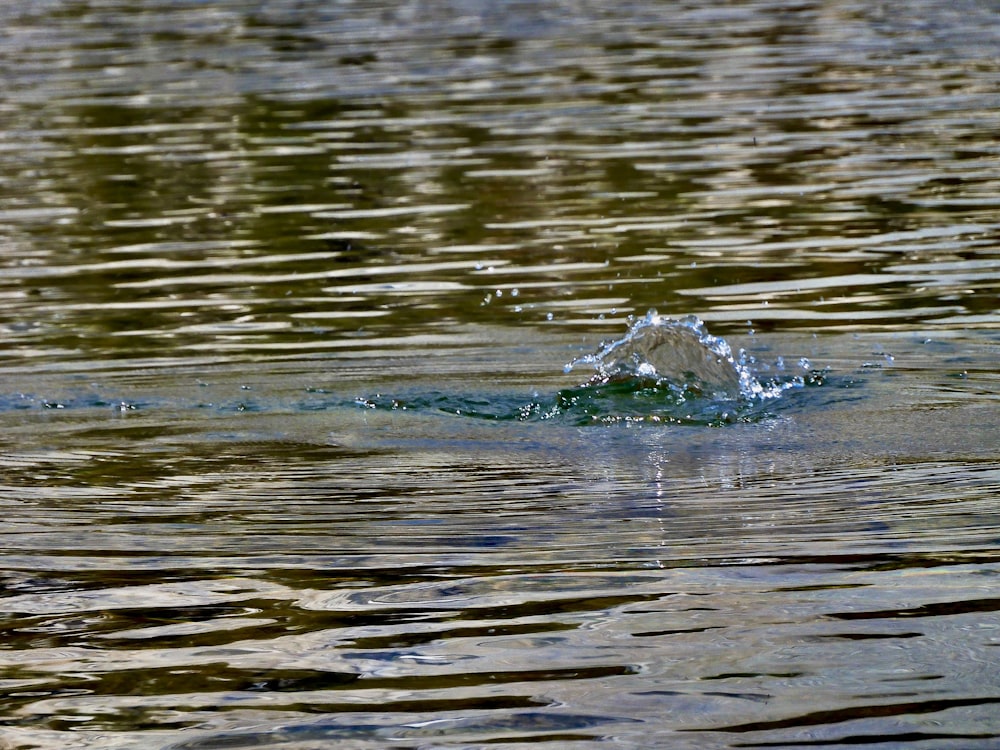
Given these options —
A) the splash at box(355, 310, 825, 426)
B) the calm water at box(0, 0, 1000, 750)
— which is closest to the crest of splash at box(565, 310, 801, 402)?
Result: the splash at box(355, 310, 825, 426)

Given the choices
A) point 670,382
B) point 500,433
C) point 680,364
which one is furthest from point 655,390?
point 500,433

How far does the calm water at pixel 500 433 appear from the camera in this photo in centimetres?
492

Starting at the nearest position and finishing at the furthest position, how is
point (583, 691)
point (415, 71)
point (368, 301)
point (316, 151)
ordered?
1. point (583, 691)
2. point (368, 301)
3. point (316, 151)
4. point (415, 71)

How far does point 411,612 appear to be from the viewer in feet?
18.3

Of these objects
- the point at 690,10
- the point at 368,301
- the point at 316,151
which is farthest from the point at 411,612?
the point at 690,10

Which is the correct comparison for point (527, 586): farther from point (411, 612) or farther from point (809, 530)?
point (809, 530)

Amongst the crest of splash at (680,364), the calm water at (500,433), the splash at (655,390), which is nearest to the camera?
the calm water at (500,433)

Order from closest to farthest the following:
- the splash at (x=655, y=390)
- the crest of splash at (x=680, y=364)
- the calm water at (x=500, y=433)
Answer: the calm water at (x=500, y=433) → the splash at (x=655, y=390) → the crest of splash at (x=680, y=364)

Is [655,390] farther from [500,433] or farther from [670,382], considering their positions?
[500,433]

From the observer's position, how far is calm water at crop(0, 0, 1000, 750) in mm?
4922

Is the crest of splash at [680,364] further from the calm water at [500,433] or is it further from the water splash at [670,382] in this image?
the calm water at [500,433]

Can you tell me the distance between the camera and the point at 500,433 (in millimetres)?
8141

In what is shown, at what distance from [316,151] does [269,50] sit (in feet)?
35.0

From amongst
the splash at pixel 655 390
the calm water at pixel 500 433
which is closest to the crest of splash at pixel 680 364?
the splash at pixel 655 390
